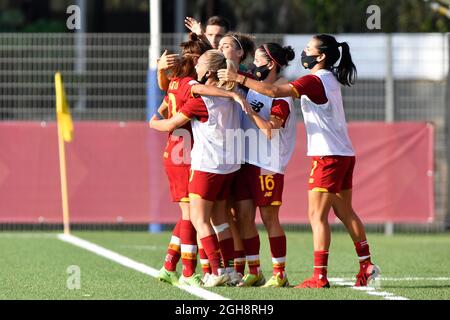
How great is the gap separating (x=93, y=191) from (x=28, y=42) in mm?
2331

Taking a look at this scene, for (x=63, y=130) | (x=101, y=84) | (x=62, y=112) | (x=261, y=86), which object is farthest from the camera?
(x=101, y=84)

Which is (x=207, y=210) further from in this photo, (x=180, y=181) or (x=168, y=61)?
(x=168, y=61)

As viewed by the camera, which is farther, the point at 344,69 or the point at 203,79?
the point at 344,69

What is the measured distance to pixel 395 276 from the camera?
480 inches

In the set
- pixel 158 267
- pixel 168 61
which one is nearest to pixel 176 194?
pixel 168 61

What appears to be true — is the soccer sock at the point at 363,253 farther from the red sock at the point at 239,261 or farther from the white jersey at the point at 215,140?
the white jersey at the point at 215,140

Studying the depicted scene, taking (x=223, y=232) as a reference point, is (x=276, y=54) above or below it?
above

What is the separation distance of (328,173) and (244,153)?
28.1 inches

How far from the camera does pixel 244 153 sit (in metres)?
11.0

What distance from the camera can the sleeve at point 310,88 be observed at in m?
10.5

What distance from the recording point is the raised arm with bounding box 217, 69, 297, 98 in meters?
10.3

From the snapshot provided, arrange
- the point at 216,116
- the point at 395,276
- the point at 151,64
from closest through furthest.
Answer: the point at 216,116, the point at 395,276, the point at 151,64
